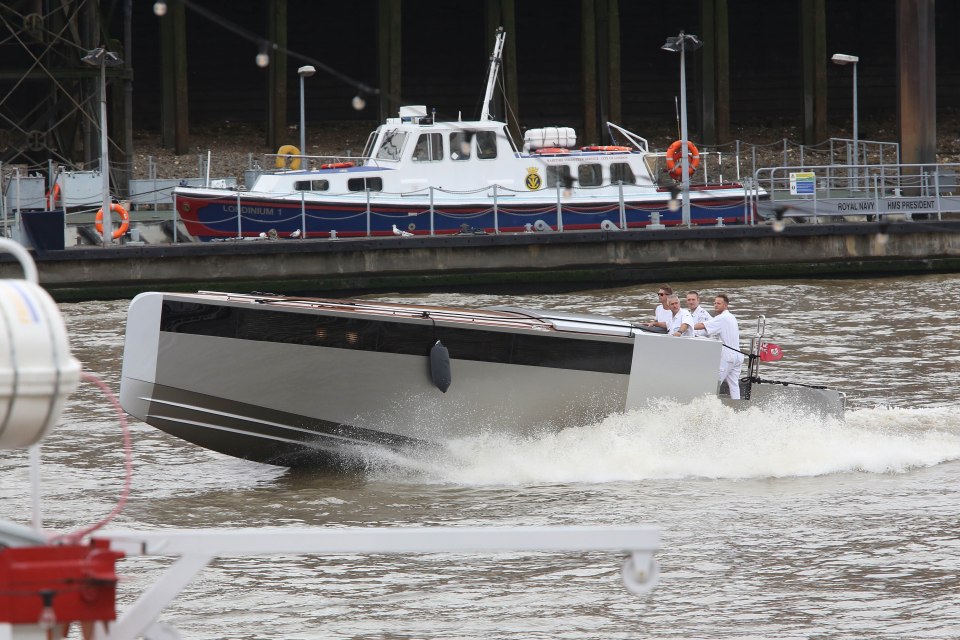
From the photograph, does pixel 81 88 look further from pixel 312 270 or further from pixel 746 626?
pixel 746 626

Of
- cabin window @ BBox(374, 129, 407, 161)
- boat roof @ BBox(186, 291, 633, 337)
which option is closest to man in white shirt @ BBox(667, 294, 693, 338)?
boat roof @ BBox(186, 291, 633, 337)

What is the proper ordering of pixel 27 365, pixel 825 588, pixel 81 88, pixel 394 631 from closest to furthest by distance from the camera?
pixel 27 365, pixel 394 631, pixel 825 588, pixel 81 88

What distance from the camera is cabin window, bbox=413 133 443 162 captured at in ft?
72.7

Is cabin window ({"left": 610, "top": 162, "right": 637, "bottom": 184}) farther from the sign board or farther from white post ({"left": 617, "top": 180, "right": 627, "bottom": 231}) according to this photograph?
the sign board

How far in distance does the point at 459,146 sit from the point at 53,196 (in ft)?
21.9

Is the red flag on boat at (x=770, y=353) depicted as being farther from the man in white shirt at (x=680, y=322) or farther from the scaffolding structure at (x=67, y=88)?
the scaffolding structure at (x=67, y=88)

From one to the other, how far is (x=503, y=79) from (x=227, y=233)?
12089 mm

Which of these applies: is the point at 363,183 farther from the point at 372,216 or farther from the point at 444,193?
the point at 444,193

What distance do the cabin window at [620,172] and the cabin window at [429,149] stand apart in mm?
2911

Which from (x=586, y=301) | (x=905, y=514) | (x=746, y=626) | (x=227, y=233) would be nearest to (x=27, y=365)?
(x=746, y=626)

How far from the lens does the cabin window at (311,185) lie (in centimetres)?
2234

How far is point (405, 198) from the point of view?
22125 mm

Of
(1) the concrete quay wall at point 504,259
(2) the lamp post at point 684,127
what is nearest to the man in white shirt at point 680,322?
(2) the lamp post at point 684,127

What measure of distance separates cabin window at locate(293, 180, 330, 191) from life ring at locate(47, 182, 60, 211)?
12.7ft
